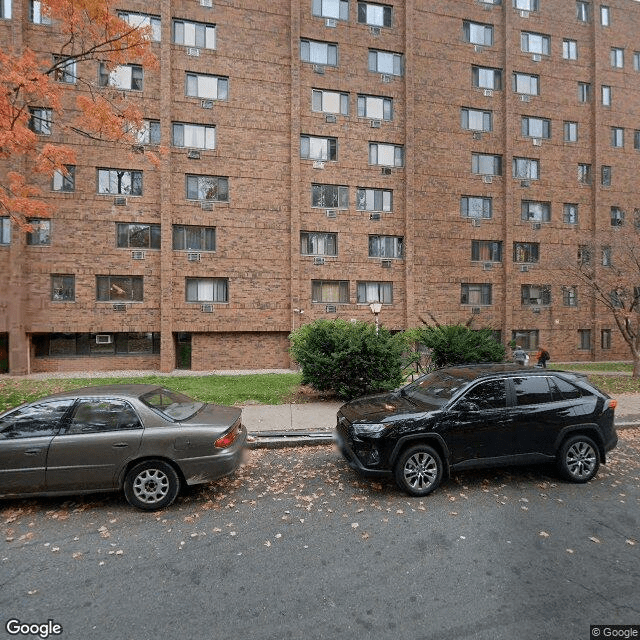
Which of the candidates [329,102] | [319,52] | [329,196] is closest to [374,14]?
[319,52]

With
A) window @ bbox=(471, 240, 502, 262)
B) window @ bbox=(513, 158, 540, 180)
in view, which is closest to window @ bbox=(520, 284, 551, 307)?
window @ bbox=(471, 240, 502, 262)

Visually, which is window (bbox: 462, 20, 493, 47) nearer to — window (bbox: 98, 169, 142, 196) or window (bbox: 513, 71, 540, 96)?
window (bbox: 513, 71, 540, 96)

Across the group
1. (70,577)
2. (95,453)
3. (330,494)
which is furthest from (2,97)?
(330,494)

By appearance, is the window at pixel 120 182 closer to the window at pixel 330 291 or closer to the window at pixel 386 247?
the window at pixel 330 291

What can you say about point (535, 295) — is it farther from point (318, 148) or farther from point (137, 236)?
point (137, 236)

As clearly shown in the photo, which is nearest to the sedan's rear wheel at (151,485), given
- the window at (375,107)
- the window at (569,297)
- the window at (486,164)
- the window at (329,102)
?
the window at (329,102)

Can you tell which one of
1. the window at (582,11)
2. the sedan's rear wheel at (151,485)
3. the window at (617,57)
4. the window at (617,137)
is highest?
the window at (582,11)

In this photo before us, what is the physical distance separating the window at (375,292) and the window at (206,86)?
1217 cm

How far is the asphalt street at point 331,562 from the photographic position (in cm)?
272

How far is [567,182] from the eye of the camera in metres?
22.0

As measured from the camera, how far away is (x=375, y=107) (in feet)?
65.1

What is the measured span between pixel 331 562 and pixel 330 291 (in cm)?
1653

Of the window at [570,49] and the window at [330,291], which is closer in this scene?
the window at [330,291]

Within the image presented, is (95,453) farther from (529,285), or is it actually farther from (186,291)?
(529,285)
